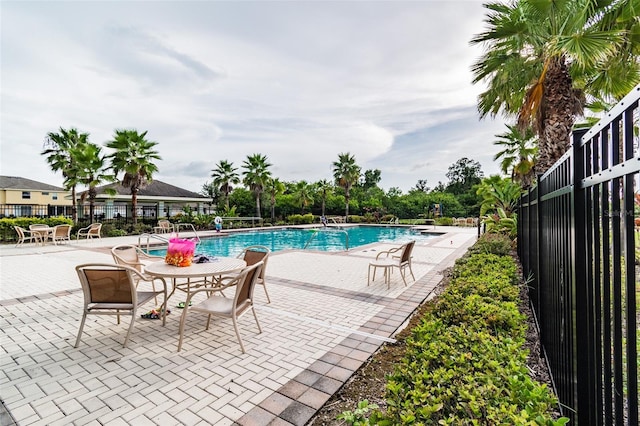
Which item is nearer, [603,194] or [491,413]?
[603,194]

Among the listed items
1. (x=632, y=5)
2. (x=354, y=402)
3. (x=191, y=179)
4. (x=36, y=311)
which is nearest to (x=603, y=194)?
(x=354, y=402)

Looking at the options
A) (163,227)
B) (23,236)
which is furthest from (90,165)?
(163,227)

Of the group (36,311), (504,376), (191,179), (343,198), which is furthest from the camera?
(191,179)

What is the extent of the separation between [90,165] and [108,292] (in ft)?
51.8

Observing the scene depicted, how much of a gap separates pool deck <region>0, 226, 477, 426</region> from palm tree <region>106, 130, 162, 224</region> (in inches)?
484

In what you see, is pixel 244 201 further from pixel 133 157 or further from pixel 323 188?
pixel 133 157

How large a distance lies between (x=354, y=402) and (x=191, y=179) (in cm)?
5790

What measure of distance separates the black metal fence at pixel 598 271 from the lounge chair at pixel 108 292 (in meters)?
3.62

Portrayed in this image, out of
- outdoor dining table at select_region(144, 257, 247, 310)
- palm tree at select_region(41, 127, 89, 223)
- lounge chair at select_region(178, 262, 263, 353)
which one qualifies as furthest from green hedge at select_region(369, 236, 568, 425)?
palm tree at select_region(41, 127, 89, 223)

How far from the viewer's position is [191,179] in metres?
55.1

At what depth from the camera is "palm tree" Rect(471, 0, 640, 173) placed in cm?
544

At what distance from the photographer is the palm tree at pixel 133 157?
639 inches

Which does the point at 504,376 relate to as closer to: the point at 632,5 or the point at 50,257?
the point at 632,5

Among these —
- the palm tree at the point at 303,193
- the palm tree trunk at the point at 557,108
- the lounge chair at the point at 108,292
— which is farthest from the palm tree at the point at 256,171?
the lounge chair at the point at 108,292
